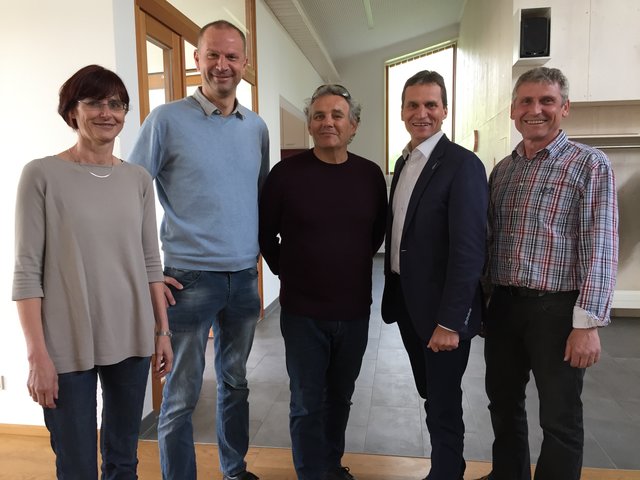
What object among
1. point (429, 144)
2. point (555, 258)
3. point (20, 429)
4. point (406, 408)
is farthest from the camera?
point (406, 408)

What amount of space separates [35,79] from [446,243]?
6.99ft

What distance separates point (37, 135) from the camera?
2.40 m

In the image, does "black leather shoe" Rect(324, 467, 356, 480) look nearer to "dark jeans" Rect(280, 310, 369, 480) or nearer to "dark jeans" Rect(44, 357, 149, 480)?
"dark jeans" Rect(280, 310, 369, 480)

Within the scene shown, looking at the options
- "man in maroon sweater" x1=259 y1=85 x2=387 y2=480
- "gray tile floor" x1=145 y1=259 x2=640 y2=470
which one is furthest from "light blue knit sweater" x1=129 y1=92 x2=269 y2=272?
"gray tile floor" x1=145 y1=259 x2=640 y2=470

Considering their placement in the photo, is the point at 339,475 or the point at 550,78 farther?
the point at 339,475

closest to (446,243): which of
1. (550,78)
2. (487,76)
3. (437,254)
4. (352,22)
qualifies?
(437,254)

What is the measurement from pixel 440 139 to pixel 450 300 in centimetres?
58

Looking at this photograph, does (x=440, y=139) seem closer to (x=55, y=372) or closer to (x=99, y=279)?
(x=99, y=279)

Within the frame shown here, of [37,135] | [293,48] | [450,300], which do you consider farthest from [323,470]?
[293,48]

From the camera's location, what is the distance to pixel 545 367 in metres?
1.63

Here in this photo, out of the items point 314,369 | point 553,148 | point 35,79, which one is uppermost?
point 35,79

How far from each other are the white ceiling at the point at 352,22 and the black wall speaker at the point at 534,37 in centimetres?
239

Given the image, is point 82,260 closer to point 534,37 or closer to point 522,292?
point 522,292

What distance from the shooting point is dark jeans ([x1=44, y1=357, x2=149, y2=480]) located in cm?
131
